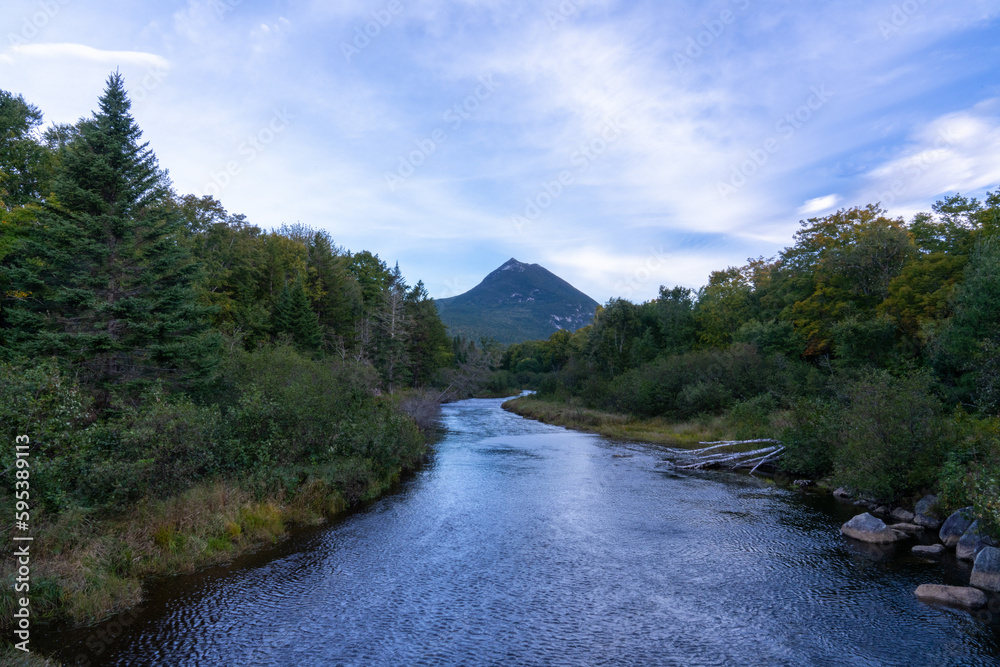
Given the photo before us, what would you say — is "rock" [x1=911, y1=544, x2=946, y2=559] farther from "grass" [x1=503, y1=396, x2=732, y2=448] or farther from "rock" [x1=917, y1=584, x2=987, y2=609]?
"grass" [x1=503, y1=396, x2=732, y2=448]

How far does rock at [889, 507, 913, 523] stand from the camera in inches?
702

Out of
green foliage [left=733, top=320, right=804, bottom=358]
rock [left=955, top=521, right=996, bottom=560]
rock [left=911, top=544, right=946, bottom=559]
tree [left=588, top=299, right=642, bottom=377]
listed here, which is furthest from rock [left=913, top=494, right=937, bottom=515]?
tree [left=588, top=299, right=642, bottom=377]

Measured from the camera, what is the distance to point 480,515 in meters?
19.5

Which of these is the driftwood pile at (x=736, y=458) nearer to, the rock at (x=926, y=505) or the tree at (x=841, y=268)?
the rock at (x=926, y=505)

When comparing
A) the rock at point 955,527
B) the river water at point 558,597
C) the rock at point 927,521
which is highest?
the rock at point 955,527

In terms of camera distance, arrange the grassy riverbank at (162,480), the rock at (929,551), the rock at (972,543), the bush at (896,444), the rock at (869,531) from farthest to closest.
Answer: the bush at (896,444)
the rock at (869,531)
the rock at (929,551)
the rock at (972,543)
the grassy riverbank at (162,480)

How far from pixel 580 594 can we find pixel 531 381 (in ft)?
335

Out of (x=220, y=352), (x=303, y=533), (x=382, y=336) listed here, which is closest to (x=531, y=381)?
(x=382, y=336)

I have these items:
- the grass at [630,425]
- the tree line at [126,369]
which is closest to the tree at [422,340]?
the grass at [630,425]

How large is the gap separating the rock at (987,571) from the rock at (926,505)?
15.9 feet

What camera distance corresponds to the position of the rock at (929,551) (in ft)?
48.4

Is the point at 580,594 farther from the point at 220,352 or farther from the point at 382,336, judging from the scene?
the point at 382,336

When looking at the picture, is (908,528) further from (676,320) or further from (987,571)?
(676,320)

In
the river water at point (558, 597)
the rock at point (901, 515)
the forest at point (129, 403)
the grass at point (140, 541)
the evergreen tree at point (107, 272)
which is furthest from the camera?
the evergreen tree at point (107, 272)
